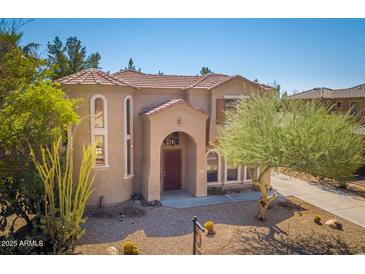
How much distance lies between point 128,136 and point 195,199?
4.90m

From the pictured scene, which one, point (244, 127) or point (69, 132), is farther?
point (69, 132)

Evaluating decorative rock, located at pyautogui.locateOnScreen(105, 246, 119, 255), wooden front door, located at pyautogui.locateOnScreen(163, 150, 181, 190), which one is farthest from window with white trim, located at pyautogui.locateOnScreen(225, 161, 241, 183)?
decorative rock, located at pyautogui.locateOnScreen(105, 246, 119, 255)

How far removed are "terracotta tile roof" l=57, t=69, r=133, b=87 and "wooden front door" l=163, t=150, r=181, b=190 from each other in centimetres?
491

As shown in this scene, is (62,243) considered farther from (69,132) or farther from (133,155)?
(133,155)

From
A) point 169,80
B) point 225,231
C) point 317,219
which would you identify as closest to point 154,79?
point 169,80

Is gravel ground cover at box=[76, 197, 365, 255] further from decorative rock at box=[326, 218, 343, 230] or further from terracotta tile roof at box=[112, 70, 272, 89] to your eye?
terracotta tile roof at box=[112, 70, 272, 89]

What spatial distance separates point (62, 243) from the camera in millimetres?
7551

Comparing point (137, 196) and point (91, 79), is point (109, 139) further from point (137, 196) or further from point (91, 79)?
point (137, 196)

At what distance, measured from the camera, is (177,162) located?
50.6ft

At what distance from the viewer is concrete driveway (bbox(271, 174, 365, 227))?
12.7 m

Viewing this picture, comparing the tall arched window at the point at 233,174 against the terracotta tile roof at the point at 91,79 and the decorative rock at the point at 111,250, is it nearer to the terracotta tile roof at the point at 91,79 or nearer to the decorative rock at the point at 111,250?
the terracotta tile roof at the point at 91,79

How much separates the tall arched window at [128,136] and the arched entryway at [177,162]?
6.64ft
